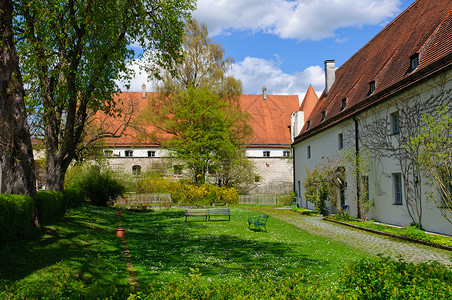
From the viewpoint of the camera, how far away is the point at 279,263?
9.70 metres

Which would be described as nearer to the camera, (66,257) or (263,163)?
(66,257)

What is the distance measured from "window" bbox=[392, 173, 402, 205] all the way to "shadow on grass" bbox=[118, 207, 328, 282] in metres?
6.60

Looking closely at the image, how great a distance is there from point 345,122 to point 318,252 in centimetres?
1371

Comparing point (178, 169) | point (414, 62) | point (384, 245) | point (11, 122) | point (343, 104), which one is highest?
point (414, 62)

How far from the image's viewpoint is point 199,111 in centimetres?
3672

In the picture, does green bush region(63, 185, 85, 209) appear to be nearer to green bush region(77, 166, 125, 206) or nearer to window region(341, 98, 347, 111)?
green bush region(77, 166, 125, 206)

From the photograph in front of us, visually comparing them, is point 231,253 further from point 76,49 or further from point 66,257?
point 76,49

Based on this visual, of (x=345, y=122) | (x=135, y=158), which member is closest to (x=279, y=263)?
(x=345, y=122)

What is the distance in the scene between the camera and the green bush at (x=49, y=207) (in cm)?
1294

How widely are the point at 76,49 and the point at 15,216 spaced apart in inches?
271

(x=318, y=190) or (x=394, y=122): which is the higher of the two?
(x=394, y=122)

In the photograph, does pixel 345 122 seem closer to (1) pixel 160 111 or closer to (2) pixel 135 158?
(1) pixel 160 111

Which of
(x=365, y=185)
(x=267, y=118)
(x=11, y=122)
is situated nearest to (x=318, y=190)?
(x=365, y=185)

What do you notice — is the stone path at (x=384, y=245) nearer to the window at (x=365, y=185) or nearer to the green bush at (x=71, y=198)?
the window at (x=365, y=185)
